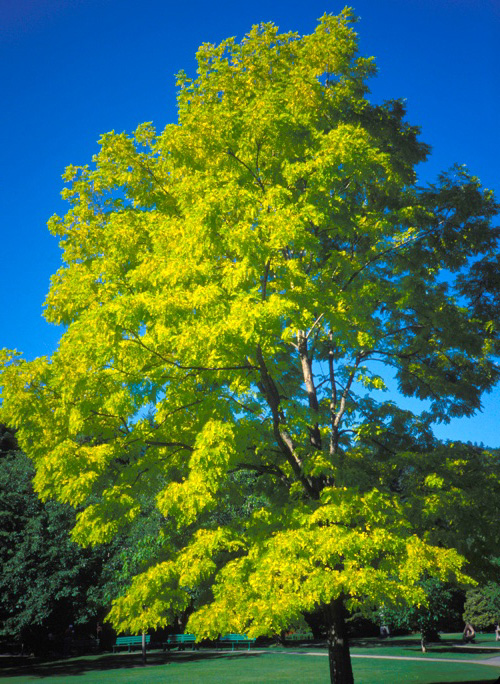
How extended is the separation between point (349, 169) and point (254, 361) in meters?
3.69

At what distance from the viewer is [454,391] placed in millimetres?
11469

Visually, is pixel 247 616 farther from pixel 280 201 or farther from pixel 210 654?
pixel 210 654

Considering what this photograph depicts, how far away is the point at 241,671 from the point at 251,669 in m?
0.56

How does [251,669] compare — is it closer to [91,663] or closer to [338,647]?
[91,663]

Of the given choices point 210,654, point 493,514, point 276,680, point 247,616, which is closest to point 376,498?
point 247,616

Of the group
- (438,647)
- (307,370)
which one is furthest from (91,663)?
(307,370)

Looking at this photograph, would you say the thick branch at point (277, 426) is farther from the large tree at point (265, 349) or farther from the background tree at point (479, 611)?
the background tree at point (479, 611)

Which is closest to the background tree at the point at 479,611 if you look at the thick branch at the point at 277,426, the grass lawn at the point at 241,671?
the grass lawn at the point at 241,671

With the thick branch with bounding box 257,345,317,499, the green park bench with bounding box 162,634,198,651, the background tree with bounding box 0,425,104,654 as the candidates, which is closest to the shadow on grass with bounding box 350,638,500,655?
the green park bench with bounding box 162,634,198,651

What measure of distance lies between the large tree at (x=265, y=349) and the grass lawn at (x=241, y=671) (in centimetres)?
942

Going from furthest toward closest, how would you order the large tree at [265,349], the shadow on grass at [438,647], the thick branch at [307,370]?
the shadow on grass at [438,647]
the thick branch at [307,370]
the large tree at [265,349]

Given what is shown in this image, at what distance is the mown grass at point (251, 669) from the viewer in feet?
59.3

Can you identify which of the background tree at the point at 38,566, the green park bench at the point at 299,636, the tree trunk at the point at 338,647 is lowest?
the green park bench at the point at 299,636

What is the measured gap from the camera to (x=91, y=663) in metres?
26.1
